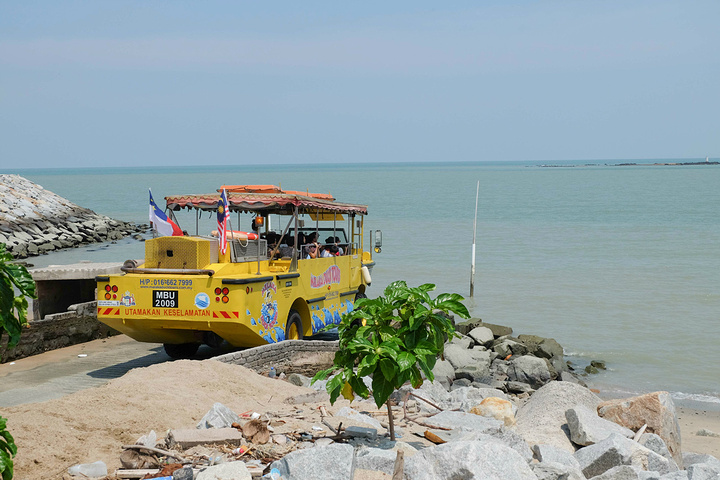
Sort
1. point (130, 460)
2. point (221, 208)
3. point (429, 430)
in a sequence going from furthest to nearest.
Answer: point (221, 208), point (429, 430), point (130, 460)

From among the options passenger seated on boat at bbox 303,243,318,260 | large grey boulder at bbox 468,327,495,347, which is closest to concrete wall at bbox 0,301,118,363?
passenger seated on boat at bbox 303,243,318,260

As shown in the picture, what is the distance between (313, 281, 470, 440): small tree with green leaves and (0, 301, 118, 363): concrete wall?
26.4 ft

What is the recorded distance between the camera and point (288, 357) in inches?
486

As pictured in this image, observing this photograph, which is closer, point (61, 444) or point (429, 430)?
point (61, 444)

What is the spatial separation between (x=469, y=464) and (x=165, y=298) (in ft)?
21.5

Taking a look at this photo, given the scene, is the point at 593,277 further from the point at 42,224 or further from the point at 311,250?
the point at 42,224

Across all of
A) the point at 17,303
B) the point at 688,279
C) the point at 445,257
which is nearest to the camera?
the point at 17,303

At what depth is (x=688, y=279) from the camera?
1081 inches

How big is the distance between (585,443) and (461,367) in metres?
6.02

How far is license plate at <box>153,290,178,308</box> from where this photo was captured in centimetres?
1147

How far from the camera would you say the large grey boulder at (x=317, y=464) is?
5980 millimetres

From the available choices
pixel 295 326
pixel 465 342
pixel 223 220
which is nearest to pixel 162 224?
pixel 223 220

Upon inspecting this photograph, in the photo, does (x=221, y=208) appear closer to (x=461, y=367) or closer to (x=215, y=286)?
(x=215, y=286)

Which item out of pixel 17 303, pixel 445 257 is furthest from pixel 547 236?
pixel 17 303
